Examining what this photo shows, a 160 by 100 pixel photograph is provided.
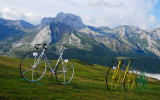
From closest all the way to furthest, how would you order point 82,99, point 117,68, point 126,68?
point 82,99 → point 117,68 → point 126,68

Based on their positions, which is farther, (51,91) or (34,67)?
(34,67)

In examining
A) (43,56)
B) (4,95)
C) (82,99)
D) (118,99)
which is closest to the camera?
(4,95)

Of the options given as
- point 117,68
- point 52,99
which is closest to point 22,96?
point 52,99

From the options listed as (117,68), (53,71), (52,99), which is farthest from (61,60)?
(52,99)

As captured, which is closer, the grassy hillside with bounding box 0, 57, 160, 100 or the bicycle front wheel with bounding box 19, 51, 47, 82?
the grassy hillside with bounding box 0, 57, 160, 100

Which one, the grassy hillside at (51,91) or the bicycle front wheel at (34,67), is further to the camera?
the bicycle front wheel at (34,67)

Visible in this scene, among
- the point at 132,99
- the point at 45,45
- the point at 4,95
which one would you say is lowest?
the point at 132,99

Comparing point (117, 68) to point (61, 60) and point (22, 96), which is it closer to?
point (61, 60)

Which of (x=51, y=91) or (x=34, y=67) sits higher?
(x=34, y=67)

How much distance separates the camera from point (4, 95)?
11625mm

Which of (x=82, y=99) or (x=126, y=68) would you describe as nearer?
(x=82, y=99)

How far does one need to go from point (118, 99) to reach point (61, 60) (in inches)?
367

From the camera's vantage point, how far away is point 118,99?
56.6ft

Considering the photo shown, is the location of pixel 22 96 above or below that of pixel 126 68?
below
